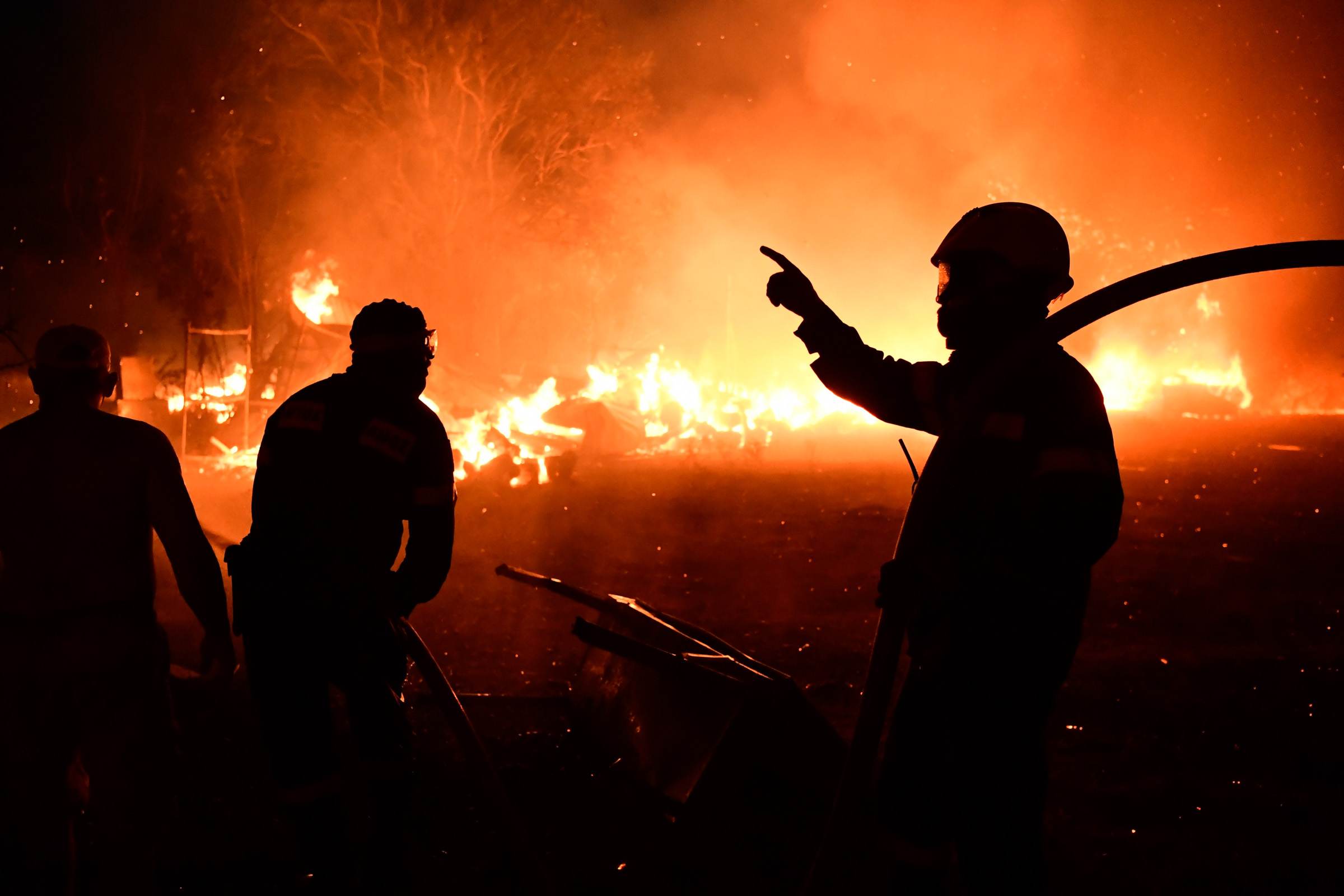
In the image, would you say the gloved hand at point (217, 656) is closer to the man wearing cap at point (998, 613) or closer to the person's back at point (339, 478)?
the person's back at point (339, 478)

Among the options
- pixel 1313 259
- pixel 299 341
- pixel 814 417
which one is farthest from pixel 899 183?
pixel 1313 259

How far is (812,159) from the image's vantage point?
37844 millimetres

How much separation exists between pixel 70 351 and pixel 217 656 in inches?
45.1

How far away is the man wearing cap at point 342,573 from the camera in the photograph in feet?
10.00

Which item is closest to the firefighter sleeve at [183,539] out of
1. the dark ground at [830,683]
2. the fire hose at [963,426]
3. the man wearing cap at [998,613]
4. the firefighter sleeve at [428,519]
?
the firefighter sleeve at [428,519]

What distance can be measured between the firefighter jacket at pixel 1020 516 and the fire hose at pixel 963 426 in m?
0.02

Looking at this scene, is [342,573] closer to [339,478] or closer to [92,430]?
[339,478]

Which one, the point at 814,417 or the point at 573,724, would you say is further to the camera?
the point at 814,417

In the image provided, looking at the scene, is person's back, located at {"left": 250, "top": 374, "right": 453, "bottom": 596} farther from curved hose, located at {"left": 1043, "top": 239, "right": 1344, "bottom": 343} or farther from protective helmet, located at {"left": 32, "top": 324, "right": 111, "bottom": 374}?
curved hose, located at {"left": 1043, "top": 239, "right": 1344, "bottom": 343}

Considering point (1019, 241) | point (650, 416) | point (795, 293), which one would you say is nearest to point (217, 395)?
point (650, 416)

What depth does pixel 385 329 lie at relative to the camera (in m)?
3.23

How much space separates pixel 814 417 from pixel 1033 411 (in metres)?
27.2

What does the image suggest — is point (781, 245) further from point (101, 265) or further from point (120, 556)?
point (120, 556)

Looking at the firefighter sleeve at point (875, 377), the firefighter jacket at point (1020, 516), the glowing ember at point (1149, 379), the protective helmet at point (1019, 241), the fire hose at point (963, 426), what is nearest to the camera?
the firefighter jacket at point (1020, 516)
